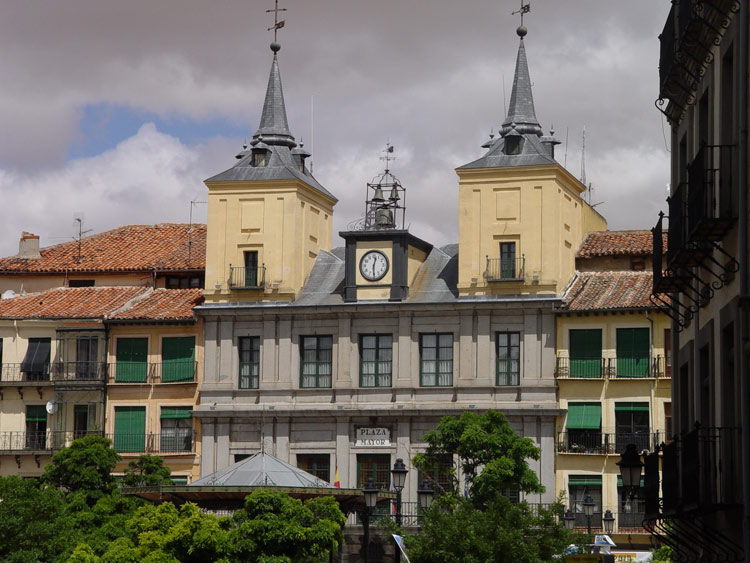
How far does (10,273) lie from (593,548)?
3731 centimetres

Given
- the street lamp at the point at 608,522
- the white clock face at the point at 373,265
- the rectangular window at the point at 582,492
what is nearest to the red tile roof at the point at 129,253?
the white clock face at the point at 373,265

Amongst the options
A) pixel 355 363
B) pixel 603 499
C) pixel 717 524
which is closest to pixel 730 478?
pixel 717 524

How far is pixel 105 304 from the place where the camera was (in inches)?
2516

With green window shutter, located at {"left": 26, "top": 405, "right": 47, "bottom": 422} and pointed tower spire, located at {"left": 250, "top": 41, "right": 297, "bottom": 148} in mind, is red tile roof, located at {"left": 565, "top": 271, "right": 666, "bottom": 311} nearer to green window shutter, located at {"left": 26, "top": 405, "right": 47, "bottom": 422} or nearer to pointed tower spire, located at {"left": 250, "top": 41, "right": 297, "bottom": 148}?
pointed tower spire, located at {"left": 250, "top": 41, "right": 297, "bottom": 148}

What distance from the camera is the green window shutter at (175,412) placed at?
60719mm

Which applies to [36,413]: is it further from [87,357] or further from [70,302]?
[70,302]

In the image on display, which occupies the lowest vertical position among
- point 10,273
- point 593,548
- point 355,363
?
point 593,548

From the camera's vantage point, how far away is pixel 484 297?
5781 centimetres

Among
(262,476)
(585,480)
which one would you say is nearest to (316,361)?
(585,480)

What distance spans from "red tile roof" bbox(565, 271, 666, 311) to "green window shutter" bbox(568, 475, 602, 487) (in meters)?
5.97

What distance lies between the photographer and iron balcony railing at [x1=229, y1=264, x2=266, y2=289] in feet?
199

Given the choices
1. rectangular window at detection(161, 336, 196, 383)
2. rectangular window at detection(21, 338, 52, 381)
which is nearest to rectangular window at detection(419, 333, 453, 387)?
rectangular window at detection(161, 336, 196, 383)

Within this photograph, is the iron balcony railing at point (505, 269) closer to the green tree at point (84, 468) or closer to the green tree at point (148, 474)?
the green tree at point (148, 474)

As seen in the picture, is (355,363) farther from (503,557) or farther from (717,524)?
(717,524)
